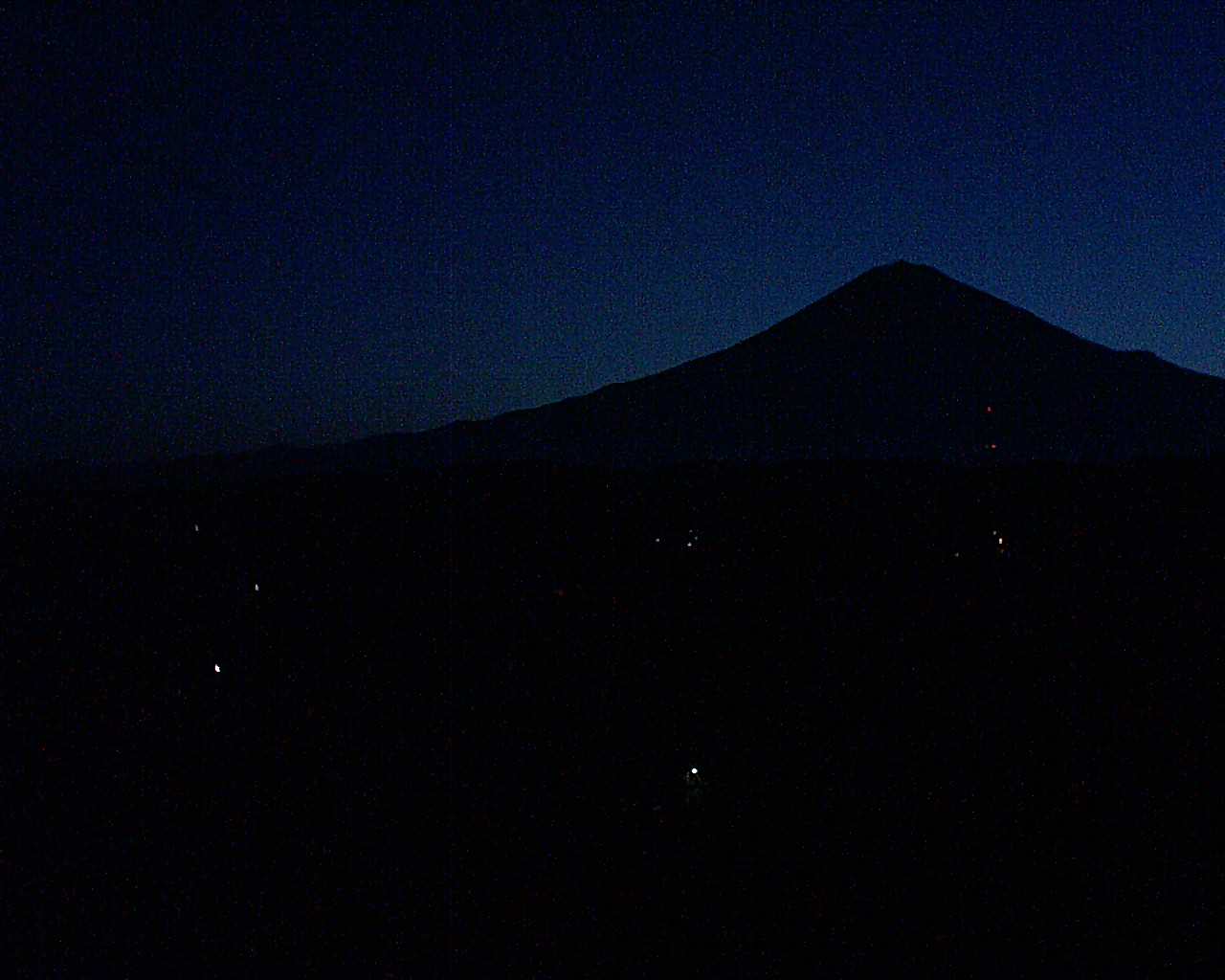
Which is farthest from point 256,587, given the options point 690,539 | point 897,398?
point 897,398

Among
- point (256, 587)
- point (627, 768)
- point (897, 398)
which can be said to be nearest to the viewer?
point (627, 768)

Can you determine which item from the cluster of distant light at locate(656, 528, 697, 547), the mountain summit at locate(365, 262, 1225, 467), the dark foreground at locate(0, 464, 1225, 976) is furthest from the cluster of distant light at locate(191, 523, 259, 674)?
the mountain summit at locate(365, 262, 1225, 467)

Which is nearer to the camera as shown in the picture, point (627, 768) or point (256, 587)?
point (627, 768)

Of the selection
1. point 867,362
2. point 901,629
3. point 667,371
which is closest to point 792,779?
point 901,629

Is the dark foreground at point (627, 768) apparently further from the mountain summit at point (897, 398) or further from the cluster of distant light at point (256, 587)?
the mountain summit at point (897, 398)

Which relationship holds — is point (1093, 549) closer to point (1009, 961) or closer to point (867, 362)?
point (1009, 961)

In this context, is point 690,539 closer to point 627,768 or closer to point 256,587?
point 256,587
